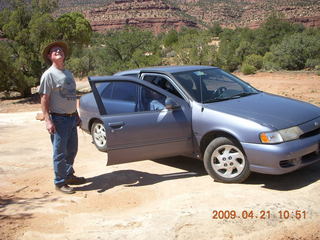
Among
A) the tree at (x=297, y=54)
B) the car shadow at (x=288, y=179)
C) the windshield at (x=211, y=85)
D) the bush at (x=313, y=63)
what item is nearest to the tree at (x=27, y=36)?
the tree at (x=297, y=54)

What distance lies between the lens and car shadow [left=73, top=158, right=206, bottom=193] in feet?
18.3

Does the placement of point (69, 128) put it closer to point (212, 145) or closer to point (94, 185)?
point (94, 185)

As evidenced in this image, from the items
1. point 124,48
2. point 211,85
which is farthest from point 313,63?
point 211,85

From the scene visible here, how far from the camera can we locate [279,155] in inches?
185

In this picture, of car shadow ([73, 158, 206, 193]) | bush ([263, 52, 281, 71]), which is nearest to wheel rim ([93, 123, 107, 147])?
car shadow ([73, 158, 206, 193])

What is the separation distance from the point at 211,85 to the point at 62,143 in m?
2.44

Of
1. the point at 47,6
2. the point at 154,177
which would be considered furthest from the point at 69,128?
the point at 47,6

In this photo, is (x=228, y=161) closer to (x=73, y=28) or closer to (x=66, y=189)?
(x=66, y=189)

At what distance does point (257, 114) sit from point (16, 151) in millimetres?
4806

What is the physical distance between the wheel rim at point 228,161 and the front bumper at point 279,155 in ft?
0.59

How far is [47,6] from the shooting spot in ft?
64.4

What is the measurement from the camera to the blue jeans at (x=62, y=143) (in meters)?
5.16

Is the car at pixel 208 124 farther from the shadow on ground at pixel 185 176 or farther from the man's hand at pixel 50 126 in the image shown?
the man's hand at pixel 50 126
